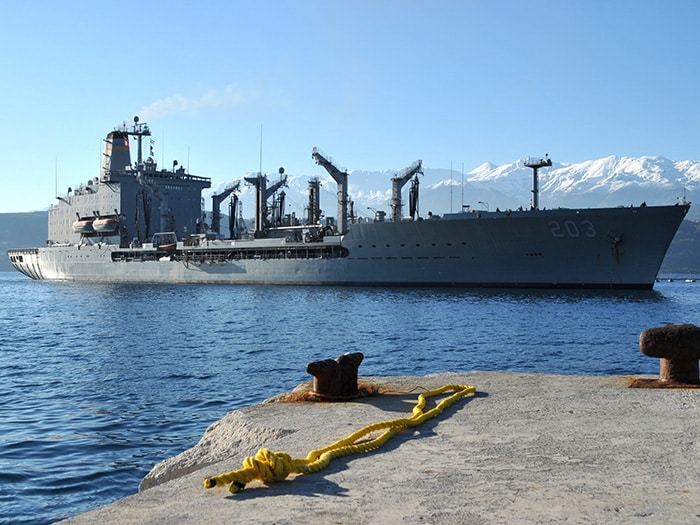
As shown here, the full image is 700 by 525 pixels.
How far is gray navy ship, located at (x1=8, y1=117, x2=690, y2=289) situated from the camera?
34.0m

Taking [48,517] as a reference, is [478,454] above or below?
above

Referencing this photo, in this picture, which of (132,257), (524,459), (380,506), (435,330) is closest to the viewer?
(380,506)

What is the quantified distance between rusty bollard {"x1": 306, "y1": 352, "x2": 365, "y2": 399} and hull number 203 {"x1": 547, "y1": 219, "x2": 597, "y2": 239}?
2908 centimetres

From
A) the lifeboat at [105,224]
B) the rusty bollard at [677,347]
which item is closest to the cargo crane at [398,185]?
the lifeboat at [105,224]

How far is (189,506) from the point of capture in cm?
351

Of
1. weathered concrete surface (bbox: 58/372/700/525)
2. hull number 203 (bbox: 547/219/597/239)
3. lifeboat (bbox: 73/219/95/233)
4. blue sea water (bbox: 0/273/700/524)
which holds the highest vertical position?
lifeboat (bbox: 73/219/95/233)

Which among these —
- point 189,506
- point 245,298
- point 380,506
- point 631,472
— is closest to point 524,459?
point 631,472

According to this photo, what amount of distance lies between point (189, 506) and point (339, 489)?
0.77m

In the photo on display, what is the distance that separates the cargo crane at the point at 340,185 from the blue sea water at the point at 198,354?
8.82m

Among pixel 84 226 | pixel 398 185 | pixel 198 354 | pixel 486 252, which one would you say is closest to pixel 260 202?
pixel 398 185

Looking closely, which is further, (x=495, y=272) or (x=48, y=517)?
(x=495, y=272)

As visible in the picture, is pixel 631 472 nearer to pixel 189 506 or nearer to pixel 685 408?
pixel 685 408

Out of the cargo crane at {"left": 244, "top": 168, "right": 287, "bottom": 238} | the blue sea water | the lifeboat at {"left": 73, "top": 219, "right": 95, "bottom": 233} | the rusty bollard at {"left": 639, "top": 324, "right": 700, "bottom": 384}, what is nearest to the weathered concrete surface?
the rusty bollard at {"left": 639, "top": 324, "right": 700, "bottom": 384}

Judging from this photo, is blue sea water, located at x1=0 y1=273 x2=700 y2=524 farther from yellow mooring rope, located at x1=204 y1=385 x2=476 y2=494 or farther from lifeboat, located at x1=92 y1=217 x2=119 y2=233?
lifeboat, located at x1=92 y1=217 x2=119 y2=233
